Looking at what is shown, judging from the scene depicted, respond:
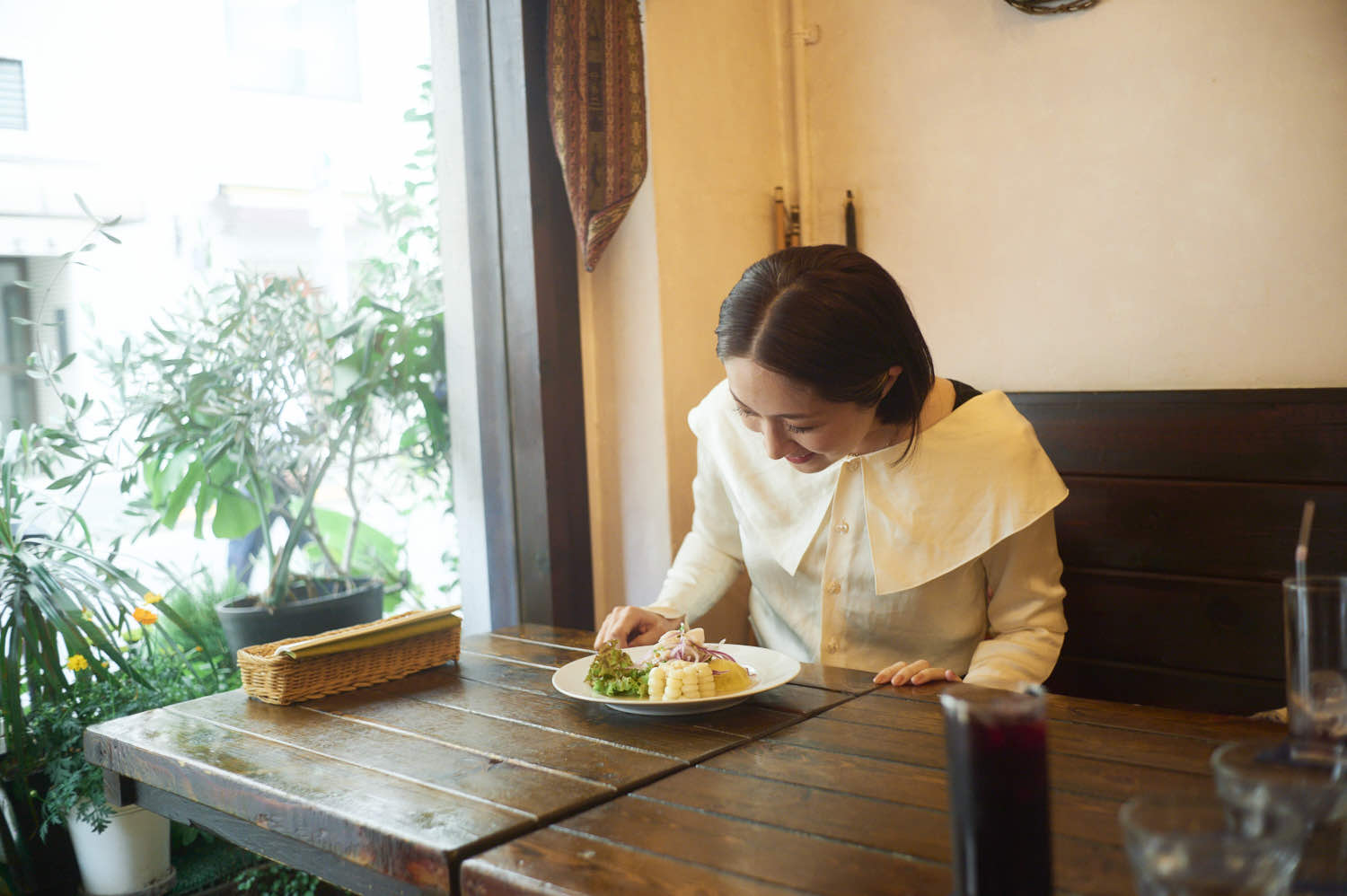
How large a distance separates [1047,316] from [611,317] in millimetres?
1083

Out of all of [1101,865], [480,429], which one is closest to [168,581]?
[480,429]

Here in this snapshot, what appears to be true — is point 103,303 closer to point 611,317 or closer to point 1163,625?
point 611,317

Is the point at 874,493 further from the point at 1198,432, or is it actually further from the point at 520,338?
the point at 520,338

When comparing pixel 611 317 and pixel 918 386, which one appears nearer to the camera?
pixel 918 386

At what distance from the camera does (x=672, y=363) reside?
2744 millimetres

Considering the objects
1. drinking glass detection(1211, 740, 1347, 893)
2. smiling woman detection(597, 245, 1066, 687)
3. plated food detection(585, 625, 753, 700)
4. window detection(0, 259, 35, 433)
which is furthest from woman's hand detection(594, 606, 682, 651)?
window detection(0, 259, 35, 433)

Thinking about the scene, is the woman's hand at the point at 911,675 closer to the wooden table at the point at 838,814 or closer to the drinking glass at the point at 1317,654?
the wooden table at the point at 838,814

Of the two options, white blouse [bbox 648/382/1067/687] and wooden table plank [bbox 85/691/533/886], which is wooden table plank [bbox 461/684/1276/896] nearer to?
wooden table plank [bbox 85/691/533/886]

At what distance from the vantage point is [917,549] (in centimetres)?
191

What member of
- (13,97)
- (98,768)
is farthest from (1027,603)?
(13,97)

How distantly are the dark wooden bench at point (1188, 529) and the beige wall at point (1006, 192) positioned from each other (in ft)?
0.64

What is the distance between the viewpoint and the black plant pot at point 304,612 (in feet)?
7.90

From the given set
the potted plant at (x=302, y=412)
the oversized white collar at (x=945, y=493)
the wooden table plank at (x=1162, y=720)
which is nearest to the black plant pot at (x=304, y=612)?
the potted plant at (x=302, y=412)

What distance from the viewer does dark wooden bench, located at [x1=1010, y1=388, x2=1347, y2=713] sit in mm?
2135
